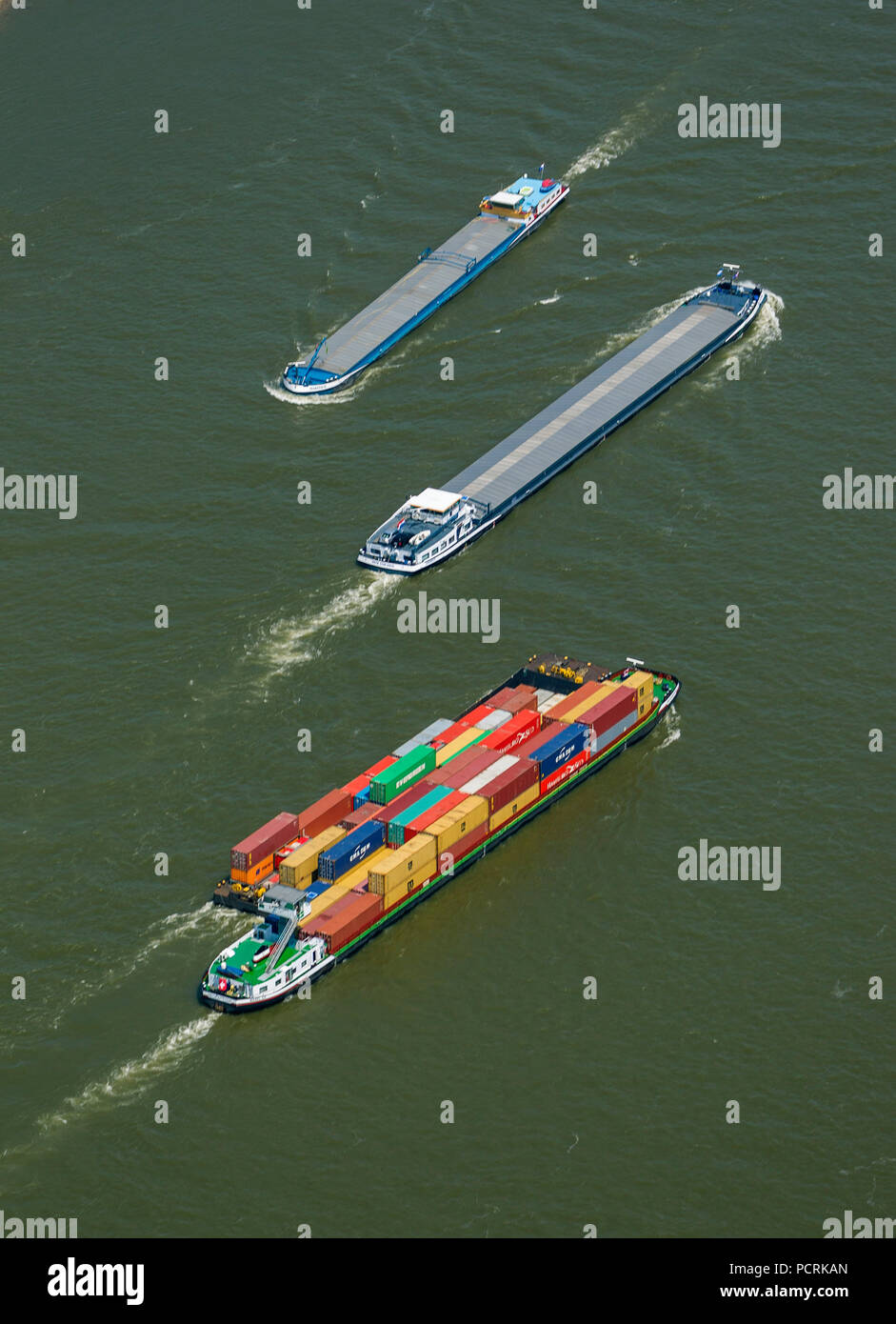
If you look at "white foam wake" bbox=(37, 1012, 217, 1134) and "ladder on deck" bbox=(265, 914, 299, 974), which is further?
"ladder on deck" bbox=(265, 914, 299, 974)

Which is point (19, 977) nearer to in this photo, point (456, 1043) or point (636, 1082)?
point (456, 1043)

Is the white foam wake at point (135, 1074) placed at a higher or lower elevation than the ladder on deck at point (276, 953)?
lower

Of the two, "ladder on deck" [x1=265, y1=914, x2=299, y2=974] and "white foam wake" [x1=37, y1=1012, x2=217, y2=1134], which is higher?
"ladder on deck" [x1=265, y1=914, x2=299, y2=974]

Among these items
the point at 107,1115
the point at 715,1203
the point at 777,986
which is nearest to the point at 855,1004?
the point at 777,986

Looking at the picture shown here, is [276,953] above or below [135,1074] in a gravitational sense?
above

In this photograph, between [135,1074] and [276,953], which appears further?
[276,953]

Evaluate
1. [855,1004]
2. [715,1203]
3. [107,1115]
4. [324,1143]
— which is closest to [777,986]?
[855,1004]

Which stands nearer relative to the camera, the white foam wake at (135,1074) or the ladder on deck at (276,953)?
the white foam wake at (135,1074)
